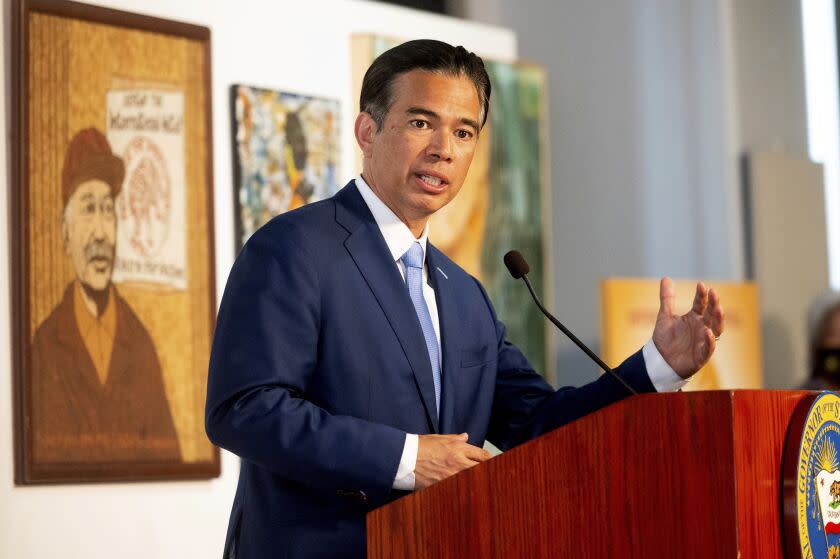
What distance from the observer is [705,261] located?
7.87 metres

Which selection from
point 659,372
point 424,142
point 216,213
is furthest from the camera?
point 216,213

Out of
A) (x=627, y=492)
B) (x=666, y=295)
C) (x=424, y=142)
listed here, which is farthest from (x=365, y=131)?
(x=627, y=492)

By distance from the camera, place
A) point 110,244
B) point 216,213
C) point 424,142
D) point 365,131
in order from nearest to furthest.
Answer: point 424,142
point 365,131
point 110,244
point 216,213

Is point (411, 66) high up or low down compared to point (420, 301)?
up

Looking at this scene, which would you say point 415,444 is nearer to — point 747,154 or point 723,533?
point 723,533

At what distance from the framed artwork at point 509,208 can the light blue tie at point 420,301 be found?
3.10m

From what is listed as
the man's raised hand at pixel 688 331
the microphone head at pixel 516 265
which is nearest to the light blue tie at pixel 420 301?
the microphone head at pixel 516 265

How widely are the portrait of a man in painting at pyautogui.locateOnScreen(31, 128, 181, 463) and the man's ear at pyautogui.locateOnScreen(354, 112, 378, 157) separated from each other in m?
2.01

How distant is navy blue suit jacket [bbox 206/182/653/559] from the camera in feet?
7.14

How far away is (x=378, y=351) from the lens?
2418 millimetres

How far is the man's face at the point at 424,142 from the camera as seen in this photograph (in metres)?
2.60

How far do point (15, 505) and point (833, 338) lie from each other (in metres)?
4.58

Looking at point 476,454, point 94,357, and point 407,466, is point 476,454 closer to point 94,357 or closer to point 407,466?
point 407,466

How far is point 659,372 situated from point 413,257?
54cm
